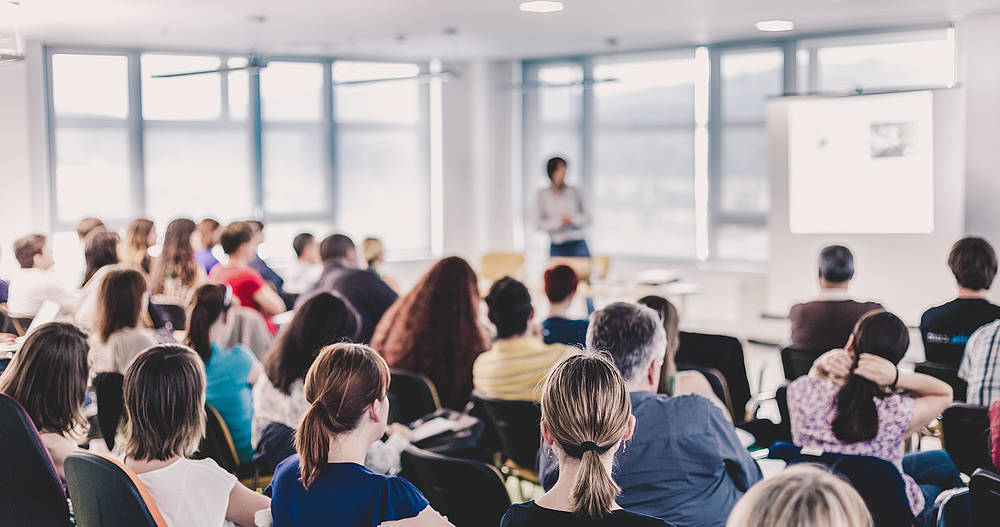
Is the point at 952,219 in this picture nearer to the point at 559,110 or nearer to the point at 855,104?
the point at 855,104

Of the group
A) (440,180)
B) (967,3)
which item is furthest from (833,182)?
(440,180)

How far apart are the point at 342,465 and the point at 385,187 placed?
31.2 feet

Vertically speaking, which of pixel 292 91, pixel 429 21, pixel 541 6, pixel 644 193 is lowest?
pixel 644 193

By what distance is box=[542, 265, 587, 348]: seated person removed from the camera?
4812 millimetres

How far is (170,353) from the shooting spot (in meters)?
2.62

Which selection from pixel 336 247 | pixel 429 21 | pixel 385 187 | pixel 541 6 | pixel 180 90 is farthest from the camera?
pixel 385 187

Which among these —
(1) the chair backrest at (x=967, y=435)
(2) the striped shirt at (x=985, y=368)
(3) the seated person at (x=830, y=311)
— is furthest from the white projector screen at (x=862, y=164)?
(1) the chair backrest at (x=967, y=435)

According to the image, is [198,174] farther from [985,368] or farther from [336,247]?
[985,368]

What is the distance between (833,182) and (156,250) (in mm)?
6210

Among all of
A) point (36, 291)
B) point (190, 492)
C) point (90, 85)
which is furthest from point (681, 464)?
point (90, 85)

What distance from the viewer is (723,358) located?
4.94m

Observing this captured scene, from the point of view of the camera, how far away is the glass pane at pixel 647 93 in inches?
411

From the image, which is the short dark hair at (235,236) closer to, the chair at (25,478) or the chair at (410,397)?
the chair at (410,397)

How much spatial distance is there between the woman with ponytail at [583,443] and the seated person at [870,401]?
4.51ft
